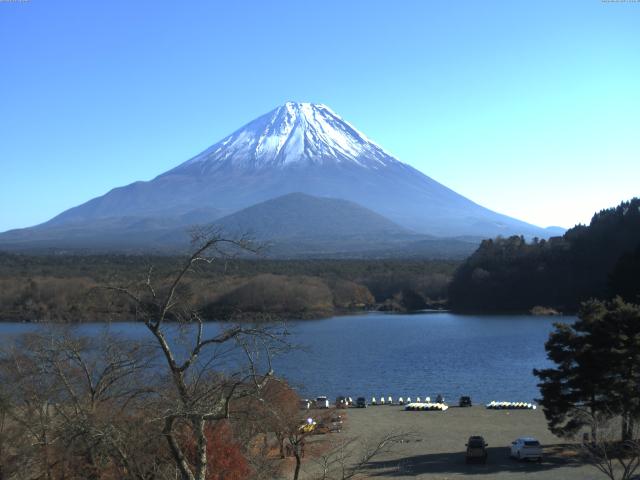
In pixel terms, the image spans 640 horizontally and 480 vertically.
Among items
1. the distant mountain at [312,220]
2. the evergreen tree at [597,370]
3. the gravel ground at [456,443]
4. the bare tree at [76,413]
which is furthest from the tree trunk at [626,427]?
the distant mountain at [312,220]

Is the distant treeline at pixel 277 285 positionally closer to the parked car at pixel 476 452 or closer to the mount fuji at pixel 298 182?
the parked car at pixel 476 452

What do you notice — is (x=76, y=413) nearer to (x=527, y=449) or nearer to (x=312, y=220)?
(x=527, y=449)

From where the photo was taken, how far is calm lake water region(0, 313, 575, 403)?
2091cm

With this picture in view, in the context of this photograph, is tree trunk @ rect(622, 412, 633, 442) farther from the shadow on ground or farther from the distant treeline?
the distant treeline

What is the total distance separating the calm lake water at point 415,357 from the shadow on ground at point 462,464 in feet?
9.01

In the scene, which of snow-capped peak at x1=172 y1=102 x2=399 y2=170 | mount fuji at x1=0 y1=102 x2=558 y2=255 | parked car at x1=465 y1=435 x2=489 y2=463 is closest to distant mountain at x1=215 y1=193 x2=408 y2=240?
mount fuji at x1=0 y1=102 x2=558 y2=255

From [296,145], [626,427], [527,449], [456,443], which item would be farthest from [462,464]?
[296,145]

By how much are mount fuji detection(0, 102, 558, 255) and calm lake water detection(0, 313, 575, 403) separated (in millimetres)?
97693

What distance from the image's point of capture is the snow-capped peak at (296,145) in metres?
152

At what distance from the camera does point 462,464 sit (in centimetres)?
1186

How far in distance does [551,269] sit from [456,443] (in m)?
35.7

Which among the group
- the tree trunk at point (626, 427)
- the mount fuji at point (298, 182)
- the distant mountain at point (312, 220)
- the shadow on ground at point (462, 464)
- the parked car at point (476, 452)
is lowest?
the shadow on ground at point (462, 464)

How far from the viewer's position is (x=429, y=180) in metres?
163

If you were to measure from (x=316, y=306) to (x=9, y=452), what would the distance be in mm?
39224
